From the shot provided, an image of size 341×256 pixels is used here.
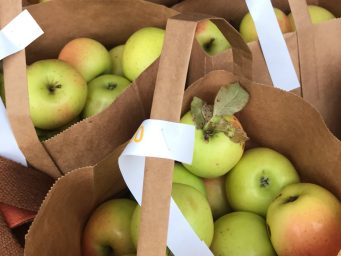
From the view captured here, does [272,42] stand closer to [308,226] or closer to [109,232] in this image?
[308,226]

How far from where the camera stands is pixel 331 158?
74cm

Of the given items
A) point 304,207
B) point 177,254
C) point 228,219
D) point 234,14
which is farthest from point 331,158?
point 234,14

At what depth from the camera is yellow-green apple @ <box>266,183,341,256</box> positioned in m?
0.70

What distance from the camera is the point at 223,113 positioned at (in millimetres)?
785

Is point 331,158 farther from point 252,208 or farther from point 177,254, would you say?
point 177,254

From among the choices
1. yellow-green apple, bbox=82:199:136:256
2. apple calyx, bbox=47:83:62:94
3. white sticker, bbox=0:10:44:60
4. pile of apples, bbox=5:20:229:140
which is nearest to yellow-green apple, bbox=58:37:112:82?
pile of apples, bbox=5:20:229:140

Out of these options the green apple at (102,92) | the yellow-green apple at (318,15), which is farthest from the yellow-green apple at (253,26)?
the green apple at (102,92)

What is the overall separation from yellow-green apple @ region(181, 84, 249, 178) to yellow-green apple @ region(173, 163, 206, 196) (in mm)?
35

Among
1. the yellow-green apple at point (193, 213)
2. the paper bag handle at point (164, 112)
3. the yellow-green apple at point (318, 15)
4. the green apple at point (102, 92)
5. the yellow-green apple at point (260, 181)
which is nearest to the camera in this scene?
the paper bag handle at point (164, 112)

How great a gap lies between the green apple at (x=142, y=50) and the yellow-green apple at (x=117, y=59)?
0.29ft

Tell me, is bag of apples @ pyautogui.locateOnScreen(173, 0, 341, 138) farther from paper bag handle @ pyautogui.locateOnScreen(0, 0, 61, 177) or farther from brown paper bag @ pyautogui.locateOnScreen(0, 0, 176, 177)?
paper bag handle @ pyautogui.locateOnScreen(0, 0, 61, 177)

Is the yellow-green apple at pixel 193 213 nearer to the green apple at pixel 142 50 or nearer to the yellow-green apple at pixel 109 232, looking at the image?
the yellow-green apple at pixel 109 232

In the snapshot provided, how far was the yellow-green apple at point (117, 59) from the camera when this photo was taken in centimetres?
106

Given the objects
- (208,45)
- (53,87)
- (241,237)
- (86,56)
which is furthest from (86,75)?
(241,237)
